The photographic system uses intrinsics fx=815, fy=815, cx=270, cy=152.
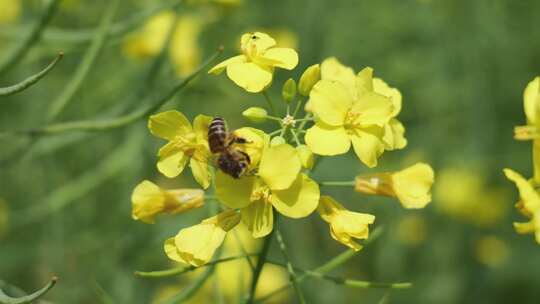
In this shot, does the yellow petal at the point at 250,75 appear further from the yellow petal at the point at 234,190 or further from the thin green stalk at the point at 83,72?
the thin green stalk at the point at 83,72

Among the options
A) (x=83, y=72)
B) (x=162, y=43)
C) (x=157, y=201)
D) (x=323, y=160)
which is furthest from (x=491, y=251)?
(x=157, y=201)

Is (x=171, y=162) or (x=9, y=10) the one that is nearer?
(x=171, y=162)

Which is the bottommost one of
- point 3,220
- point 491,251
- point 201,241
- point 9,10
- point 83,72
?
point 491,251

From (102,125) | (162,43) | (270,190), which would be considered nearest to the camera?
(270,190)

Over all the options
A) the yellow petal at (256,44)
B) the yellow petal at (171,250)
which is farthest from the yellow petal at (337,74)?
the yellow petal at (171,250)

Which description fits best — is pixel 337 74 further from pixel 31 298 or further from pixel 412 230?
pixel 412 230

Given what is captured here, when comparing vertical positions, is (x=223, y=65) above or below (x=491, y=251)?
above
